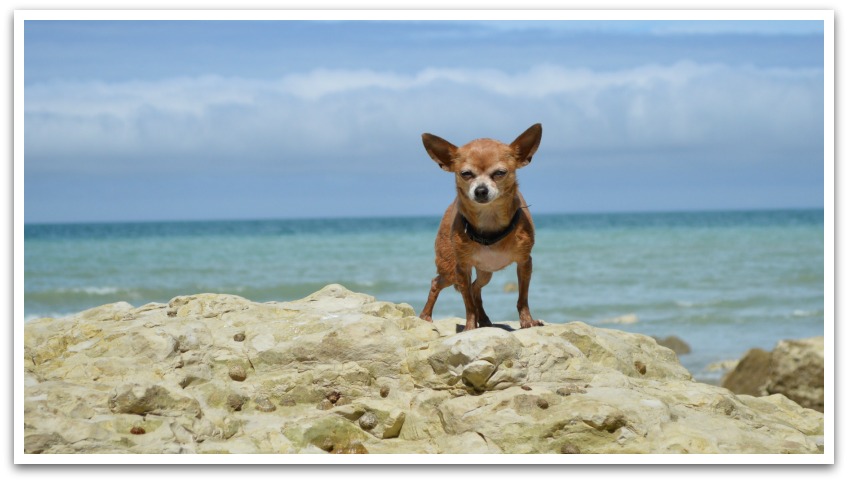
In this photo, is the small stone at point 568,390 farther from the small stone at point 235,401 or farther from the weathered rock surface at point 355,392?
the small stone at point 235,401

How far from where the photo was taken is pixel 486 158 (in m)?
5.88

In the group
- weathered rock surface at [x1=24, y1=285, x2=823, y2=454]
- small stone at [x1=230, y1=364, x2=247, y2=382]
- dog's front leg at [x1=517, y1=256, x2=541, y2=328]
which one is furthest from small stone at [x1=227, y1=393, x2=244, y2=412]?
dog's front leg at [x1=517, y1=256, x2=541, y2=328]

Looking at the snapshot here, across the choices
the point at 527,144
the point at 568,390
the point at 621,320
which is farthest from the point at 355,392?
the point at 621,320

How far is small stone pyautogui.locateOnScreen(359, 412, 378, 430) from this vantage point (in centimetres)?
554

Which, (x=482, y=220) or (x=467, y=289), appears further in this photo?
(x=467, y=289)

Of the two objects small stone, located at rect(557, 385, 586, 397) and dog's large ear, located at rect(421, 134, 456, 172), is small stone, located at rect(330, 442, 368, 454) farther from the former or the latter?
dog's large ear, located at rect(421, 134, 456, 172)

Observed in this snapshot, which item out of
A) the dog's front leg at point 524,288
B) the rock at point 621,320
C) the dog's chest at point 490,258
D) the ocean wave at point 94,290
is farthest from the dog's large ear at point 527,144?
the ocean wave at point 94,290

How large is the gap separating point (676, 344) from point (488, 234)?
7.97 metres

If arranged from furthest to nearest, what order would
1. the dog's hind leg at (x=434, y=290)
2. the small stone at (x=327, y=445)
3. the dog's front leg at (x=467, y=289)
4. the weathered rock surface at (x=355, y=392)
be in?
1. the dog's hind leg at (x=434, y=290)
2. the dog's front leg at (x=467, y=289)
3. the small stone at (x=327, y=445)
4. the weathered rock surface at (x=355, y=392)

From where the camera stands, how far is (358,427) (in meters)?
5.54

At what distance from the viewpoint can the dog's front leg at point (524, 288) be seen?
21.0 feet

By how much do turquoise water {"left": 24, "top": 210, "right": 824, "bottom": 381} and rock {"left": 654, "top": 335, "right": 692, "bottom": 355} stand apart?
0.18 m

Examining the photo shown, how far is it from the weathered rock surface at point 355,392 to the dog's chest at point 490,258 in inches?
20.3
